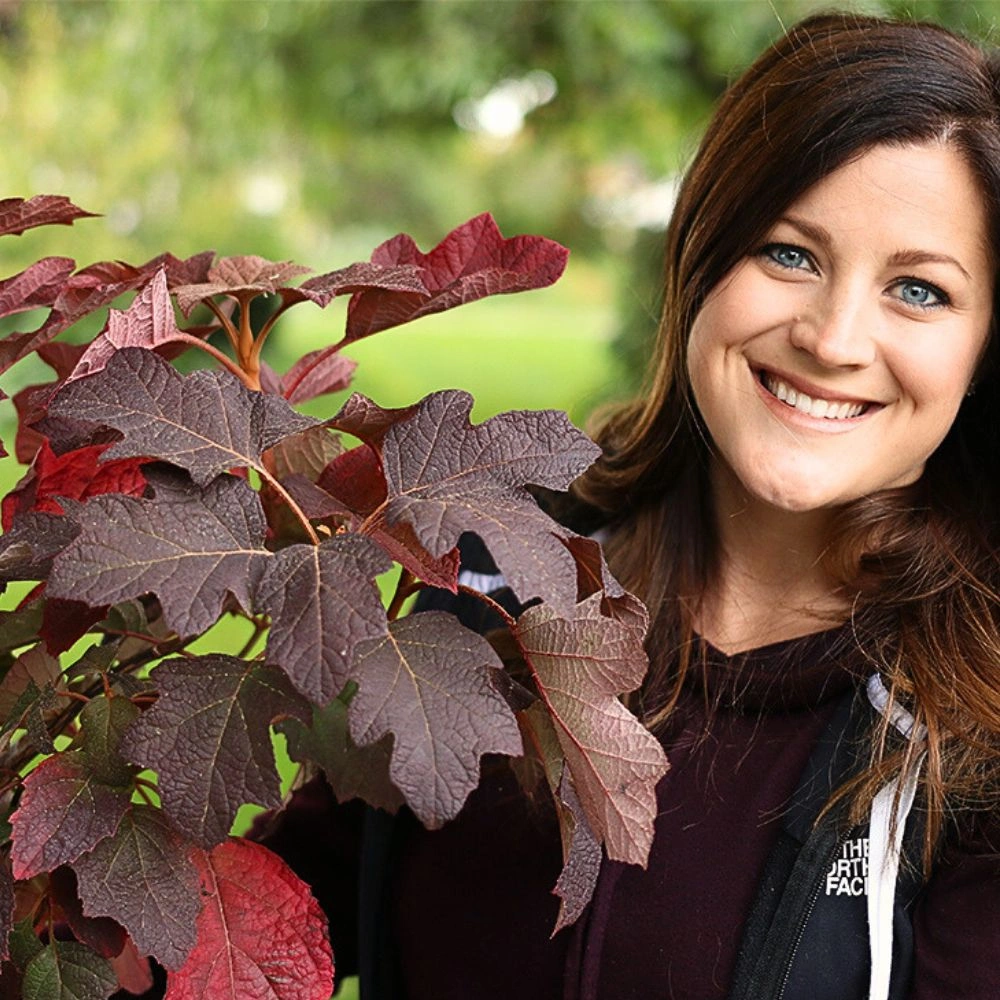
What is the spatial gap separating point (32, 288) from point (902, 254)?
2.57 ft

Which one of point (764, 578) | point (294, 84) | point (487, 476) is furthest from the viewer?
point (294, 84)

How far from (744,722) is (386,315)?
645 millimetres

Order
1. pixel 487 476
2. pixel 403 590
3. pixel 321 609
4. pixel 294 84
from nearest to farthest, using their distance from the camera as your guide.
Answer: pixel 321 609 < pixel 487 476 < pixel 403 590 < pixel 294 84

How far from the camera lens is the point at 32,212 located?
1.08 meters

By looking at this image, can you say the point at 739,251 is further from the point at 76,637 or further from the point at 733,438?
the point at 76,637

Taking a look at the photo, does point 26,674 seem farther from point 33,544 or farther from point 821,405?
point 821,405

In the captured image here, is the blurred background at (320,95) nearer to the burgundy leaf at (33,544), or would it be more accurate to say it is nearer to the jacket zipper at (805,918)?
the jacket zipper at (805,918)

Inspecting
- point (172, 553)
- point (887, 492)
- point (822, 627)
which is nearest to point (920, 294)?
point (887, 492)

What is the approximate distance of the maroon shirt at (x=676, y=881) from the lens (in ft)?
4.44

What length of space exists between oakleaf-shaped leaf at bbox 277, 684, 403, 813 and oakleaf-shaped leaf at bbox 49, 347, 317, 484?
0.75 ft

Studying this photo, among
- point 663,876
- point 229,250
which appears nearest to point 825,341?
point 663,876

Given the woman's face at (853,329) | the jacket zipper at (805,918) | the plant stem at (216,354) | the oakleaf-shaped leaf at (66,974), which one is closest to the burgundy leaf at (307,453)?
the plant stem at (216,354)

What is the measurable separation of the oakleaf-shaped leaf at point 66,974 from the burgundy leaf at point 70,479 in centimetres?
30

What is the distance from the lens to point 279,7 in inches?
295
